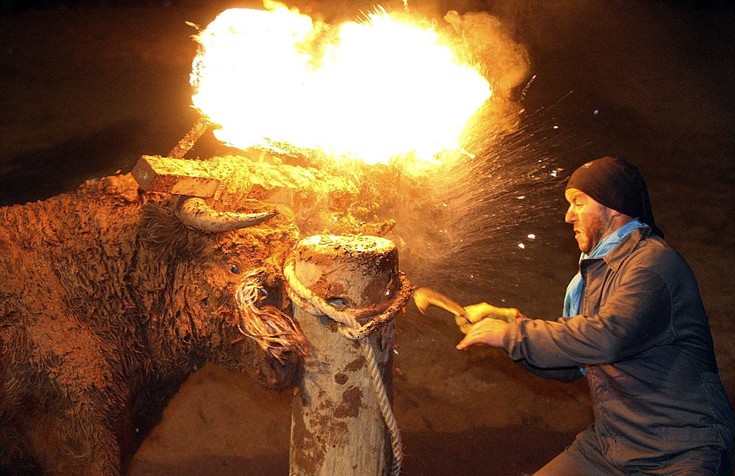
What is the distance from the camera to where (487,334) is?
299 centimetres

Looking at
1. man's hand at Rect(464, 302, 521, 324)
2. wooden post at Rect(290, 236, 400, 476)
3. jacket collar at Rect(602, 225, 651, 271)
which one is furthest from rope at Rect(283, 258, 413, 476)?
jacket collar at Rect(602, 225, 651, 271)

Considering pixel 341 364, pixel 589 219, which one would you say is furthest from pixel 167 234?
pixel 589 219

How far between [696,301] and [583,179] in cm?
79

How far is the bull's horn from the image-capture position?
2941 mm

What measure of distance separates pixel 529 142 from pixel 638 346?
210 cm

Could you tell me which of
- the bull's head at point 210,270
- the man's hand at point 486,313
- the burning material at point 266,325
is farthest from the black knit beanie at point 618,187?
the burning material at point 266,325

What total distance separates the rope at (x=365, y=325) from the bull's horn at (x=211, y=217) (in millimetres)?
317

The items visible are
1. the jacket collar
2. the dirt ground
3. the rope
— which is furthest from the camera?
the dirt ground

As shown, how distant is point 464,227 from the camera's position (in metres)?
4.24

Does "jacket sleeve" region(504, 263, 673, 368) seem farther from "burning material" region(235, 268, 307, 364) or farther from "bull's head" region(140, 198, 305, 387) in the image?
"bull's head" region(140, 198, 305, 387)

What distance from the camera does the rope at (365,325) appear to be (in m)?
2.57

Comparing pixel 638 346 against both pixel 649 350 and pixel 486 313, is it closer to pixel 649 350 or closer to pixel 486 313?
pixel 649 350

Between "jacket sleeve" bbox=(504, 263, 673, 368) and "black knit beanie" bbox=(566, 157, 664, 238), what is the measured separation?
1.11 ft

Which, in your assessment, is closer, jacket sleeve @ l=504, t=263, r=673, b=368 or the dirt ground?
jacket sleeve @ l=504, t=263, r=673, b=368
